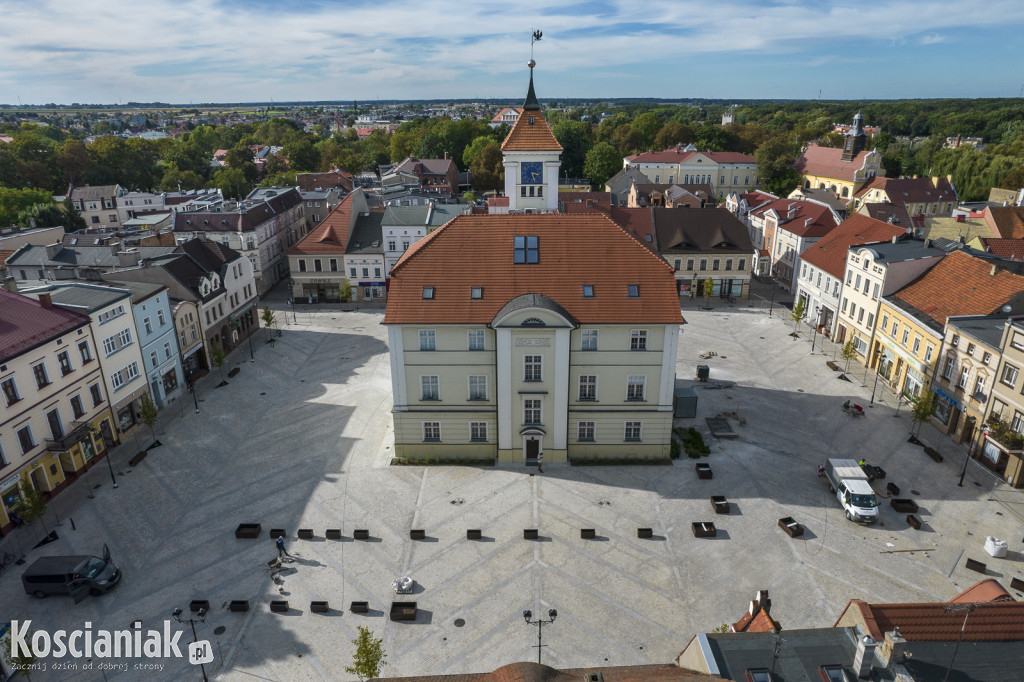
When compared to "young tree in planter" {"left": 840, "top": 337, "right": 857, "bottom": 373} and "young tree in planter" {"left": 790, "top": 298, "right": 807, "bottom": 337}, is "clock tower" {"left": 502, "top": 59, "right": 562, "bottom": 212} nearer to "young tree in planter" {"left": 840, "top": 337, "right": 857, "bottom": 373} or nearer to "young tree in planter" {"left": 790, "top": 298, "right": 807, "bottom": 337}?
"young tree in planter" {"left": 840, "top": 337, "right": 857, "bottom": 373}

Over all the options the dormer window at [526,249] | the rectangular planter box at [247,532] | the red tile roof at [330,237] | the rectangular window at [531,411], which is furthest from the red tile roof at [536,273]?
the red tile roof at [330,237]

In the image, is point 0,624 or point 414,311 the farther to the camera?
point 414,311

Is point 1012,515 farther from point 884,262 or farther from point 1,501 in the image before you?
point 1,501

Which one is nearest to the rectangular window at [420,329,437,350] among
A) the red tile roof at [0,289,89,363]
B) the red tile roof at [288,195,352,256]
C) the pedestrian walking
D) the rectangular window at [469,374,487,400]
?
the rectangular window at [469,374,487,400]

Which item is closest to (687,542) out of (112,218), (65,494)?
(65,494)

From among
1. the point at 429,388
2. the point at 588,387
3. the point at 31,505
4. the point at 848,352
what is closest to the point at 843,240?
the point at 848,352

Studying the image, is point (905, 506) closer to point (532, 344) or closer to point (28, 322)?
point (532, 344)
